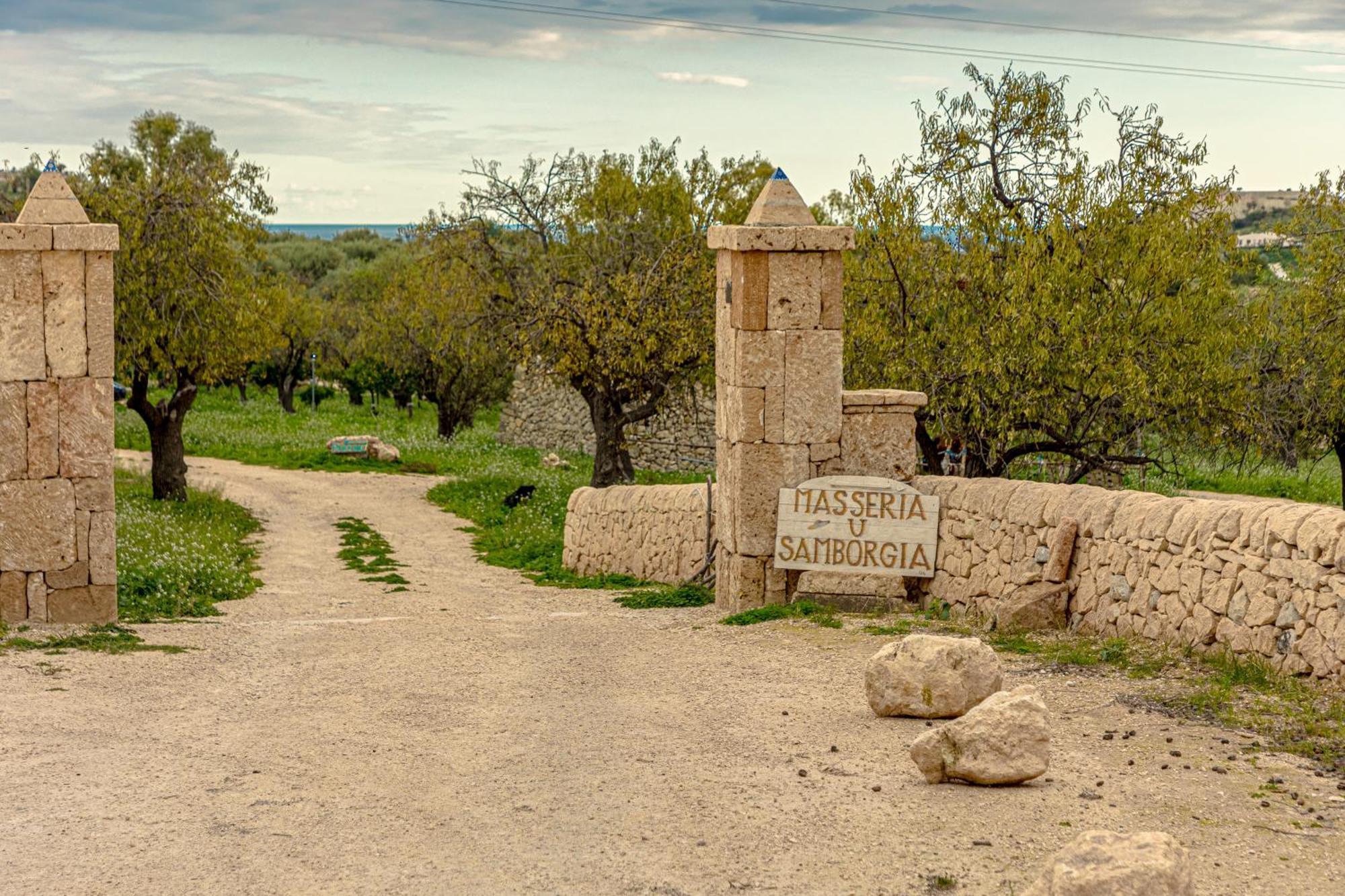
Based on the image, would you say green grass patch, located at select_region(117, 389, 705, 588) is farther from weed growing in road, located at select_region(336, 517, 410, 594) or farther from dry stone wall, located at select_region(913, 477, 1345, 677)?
dry stone wall, located at select_region(913, 477, 1345, 677)

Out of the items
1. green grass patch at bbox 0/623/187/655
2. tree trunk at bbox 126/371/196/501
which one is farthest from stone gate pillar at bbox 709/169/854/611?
tree trunk at bbox 126/371/196/501

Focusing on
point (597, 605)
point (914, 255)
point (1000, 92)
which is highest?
point (1000, 92)

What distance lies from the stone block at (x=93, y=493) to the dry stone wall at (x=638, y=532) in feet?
19.1

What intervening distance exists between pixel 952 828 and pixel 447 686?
4.33m

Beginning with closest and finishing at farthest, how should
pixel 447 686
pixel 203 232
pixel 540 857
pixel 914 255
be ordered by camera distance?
pixel 540 857
pixel 447 686
pixel 914 255
pixel 203 232

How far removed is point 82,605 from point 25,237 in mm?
3134

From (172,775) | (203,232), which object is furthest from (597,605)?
(203,232)

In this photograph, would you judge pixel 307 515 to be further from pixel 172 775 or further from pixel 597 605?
pixel 172 775

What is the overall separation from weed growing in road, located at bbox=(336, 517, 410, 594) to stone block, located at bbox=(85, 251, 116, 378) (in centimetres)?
452

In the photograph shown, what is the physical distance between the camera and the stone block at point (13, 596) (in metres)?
11.7

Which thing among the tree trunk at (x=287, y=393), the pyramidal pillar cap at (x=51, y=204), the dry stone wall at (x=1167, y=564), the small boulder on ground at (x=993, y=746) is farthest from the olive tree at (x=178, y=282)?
the tree trunk at (x=287, y=393)

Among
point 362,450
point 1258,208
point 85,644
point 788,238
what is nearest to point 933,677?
point 788,238

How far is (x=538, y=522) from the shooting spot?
20.8 meters

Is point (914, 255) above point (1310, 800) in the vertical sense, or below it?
above
